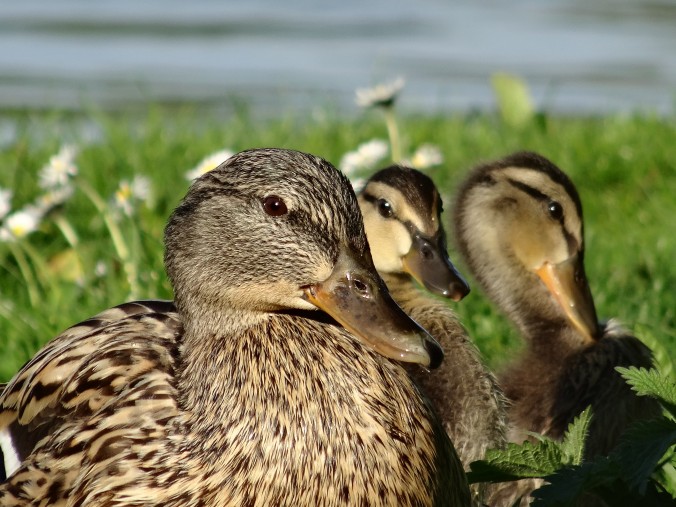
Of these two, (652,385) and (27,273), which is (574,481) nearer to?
(652,385)

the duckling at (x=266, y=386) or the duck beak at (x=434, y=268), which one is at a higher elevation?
the duckling at (x=266, y=386)

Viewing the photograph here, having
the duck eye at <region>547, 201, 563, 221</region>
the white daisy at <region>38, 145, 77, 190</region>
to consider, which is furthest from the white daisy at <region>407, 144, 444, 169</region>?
the white daisy at <region>38, 145, 77, 190</region>

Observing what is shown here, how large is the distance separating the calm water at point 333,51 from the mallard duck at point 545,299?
4.45m

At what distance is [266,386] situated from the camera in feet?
9.95

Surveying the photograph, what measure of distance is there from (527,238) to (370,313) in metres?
1.89

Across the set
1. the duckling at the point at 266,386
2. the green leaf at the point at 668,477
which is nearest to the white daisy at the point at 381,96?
the green leaf at the point at 668,477

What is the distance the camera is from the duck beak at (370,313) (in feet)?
9.48

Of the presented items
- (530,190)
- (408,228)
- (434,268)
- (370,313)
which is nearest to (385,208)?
(408,228)

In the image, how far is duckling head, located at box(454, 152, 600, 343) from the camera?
4582mm

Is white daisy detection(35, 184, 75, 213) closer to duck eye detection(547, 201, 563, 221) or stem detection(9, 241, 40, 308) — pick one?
stem detection(9, 241, 40, 308)

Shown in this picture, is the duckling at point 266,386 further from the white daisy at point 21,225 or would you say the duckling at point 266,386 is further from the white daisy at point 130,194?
the white daisy at point 130,194

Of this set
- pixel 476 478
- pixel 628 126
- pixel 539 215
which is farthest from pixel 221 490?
pixel 628 126

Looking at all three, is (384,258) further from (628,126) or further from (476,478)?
(628,126)

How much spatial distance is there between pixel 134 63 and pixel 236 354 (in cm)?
985
